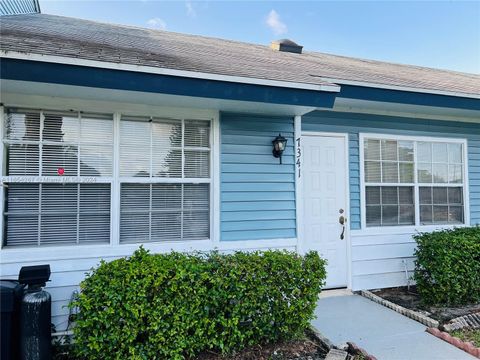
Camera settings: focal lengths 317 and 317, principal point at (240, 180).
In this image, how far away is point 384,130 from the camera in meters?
4.93

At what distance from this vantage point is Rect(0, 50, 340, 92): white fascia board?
2.59 metres

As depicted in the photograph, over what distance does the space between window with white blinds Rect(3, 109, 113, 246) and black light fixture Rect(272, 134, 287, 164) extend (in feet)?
6.44

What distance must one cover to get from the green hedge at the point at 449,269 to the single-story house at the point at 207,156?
2.13ft

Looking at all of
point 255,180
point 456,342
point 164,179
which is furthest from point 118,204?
point 456,342

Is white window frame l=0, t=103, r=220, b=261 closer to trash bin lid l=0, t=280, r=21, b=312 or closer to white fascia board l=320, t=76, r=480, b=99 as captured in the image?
trash bin lid l=0, t=280, r=21, b=312

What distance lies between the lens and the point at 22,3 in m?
5.43

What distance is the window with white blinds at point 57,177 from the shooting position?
323 centimetres

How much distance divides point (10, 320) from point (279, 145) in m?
3.21

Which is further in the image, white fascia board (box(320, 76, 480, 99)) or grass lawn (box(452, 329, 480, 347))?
white fascia board (box(320, 76, 480, 99))

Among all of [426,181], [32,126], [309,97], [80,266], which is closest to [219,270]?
[80,266]

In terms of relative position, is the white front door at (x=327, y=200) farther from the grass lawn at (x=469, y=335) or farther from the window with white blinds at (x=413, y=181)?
the grass lawn at (x=469, y=335)

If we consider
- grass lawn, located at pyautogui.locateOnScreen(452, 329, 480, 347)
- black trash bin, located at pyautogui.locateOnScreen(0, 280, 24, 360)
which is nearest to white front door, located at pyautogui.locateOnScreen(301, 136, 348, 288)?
grass lawn, located at pyautogui.locateOnScreen(452, 329, 480, 347)

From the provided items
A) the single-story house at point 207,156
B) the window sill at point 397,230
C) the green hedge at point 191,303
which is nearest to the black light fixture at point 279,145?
the single-story house at point 207,156

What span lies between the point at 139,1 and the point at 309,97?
4083 millimetres
